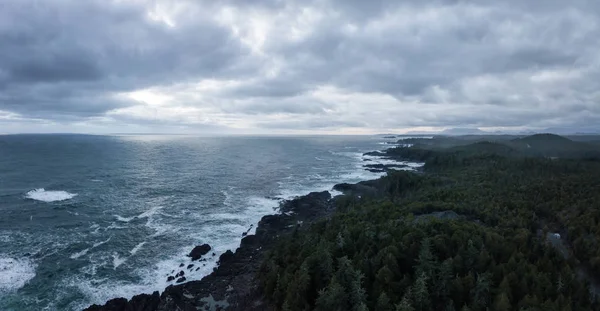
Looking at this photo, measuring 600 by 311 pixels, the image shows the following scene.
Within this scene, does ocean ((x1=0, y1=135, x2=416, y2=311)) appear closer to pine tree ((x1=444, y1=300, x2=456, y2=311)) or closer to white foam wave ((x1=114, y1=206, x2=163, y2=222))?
white foam wave ((x1=114, y1=206, x2=163, y2=222))

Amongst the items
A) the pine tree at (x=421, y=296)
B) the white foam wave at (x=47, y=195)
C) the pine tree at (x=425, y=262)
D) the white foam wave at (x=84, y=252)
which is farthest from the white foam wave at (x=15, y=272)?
the pine tree at (x=425, y=262)

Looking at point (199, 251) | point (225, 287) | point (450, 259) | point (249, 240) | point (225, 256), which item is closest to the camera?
point (450, 259)

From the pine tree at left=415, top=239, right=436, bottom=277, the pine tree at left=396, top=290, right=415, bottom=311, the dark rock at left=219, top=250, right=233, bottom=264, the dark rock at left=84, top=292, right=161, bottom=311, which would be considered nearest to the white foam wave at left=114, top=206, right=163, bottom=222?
the dark rock at left=219, top=250, right=233, bottom=264

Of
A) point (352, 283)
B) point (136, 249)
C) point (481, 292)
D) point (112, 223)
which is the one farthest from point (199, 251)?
point (481, 292)

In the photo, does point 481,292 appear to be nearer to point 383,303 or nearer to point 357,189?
point 383,303

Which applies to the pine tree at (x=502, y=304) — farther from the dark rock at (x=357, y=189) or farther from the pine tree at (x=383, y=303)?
the dark rock at (x=357, y=189)

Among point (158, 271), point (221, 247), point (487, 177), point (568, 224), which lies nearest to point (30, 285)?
point (158, 271)
